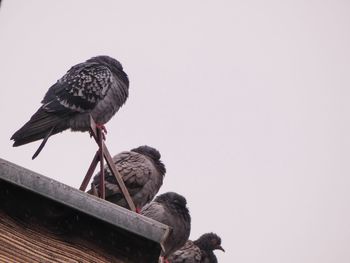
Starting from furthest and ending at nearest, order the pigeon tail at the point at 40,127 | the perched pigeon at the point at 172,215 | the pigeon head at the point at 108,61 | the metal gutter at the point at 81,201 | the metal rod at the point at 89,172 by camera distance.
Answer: the perched pigeon at the point at 172,215, the pigeon head at the point at 108,61, the pigeon tail at the point at 40,127, the metal rod at the point at 89,172, the metal gutter at the point at 81,201

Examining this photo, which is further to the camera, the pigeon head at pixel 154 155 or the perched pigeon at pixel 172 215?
the pigeon head at pixel 154 155

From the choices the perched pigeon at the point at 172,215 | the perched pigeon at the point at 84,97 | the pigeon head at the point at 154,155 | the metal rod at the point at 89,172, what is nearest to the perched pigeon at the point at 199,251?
the perched pigeon at the point at 172,215

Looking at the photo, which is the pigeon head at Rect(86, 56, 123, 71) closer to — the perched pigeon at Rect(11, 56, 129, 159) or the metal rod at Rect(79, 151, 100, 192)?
the perched pigeon at Rect(11, 56, 129, 159)

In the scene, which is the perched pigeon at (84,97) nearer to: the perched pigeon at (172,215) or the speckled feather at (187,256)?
the perched pigeon at (172,215)

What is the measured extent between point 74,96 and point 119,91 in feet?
1.80

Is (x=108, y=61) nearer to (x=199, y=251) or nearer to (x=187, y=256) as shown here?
(x=187, y=256)

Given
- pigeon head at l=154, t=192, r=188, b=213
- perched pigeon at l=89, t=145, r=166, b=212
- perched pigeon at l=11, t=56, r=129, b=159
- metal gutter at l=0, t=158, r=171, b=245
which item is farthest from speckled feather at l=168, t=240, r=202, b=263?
metal gutter at l=0, t=158, r=171, b=245

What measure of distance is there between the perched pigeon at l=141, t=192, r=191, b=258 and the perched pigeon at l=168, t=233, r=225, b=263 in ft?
2.97

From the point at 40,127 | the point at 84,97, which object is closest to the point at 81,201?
the point at 40,127

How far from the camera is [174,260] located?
8641 mm

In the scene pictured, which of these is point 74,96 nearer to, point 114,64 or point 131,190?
point 114,64

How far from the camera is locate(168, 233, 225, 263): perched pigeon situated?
28.5 ft

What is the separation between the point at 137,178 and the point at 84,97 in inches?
54.8

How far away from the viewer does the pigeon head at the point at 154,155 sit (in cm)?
820
